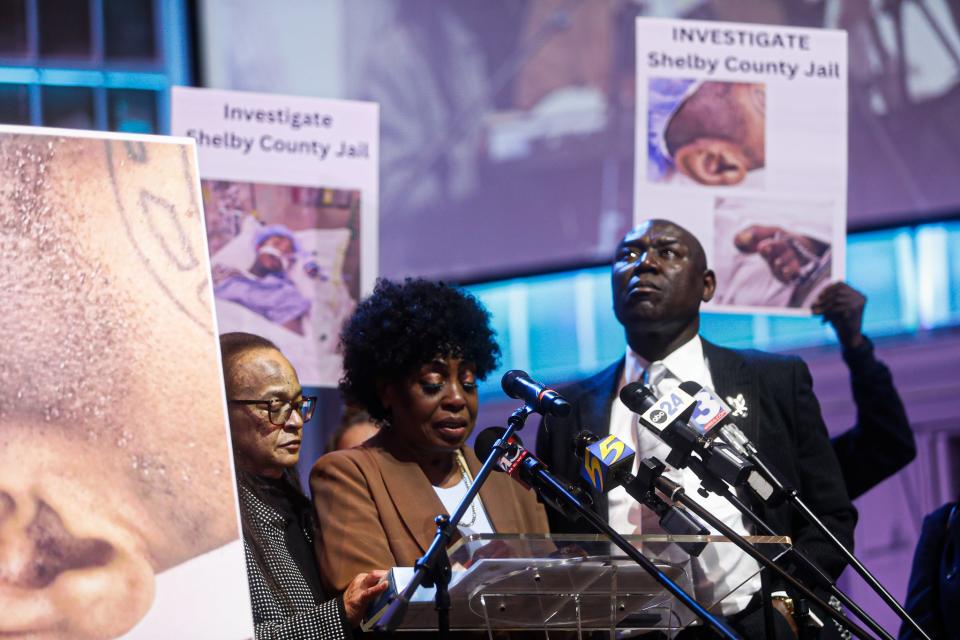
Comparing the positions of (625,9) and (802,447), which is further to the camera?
(625,9)

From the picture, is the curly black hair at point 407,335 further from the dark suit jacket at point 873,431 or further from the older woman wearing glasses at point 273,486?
the dark suit jacket at point 873,431

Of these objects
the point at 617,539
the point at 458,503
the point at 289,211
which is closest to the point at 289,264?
the point at 289,211

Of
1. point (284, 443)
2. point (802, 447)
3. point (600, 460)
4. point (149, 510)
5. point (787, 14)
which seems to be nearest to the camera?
point (149, 510)

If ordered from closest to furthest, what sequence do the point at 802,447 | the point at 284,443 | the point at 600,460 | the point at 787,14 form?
the point at 600,460, the point at 284,443, the point at 802,447, the point at 787,14

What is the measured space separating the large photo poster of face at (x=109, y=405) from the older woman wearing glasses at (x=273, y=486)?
624mm

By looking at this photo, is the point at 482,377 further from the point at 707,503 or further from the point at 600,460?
the point at 600,460

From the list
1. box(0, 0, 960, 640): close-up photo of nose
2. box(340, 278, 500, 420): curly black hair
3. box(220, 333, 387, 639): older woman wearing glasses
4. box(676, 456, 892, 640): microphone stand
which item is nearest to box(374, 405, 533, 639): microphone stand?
box(0, 0, 960, 640): close-up photo of nose

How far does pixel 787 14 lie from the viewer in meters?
6.00

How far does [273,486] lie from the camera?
A: 10.9 ft

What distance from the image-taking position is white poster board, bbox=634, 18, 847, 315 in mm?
4219

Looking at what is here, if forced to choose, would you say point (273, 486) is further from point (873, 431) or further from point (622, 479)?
point (873, 431)

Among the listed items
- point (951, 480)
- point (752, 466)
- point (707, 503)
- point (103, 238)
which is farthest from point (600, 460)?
point (951, 480)

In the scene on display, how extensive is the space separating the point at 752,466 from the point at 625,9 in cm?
381

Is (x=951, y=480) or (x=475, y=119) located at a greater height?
(x=475, y=119)
